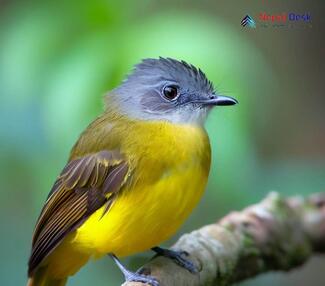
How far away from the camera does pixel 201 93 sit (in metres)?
3.10

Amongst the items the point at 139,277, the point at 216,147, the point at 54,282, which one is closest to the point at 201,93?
the point at 216,147

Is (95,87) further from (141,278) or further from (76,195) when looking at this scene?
(141,278)

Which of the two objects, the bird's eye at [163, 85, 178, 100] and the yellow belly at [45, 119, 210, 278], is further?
the bird's eye at [163, 85, 178, 100]

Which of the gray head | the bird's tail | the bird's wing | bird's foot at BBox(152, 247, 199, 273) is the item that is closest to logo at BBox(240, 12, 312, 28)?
the gray head

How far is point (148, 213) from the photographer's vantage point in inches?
109

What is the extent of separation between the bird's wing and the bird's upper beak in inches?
16.8

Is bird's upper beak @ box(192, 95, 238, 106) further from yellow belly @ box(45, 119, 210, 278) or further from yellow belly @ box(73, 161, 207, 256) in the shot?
yellow belly @ box(73, 161, 207, 256)

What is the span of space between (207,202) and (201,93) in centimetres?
60

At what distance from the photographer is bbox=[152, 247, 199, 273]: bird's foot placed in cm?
284

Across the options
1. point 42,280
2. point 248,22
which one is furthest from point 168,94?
point 248,22

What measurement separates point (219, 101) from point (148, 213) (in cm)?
57

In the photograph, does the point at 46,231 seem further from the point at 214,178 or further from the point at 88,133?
the point at 214,178

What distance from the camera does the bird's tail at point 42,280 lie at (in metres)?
3.23

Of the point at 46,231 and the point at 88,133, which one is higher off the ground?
the point at 88,133
